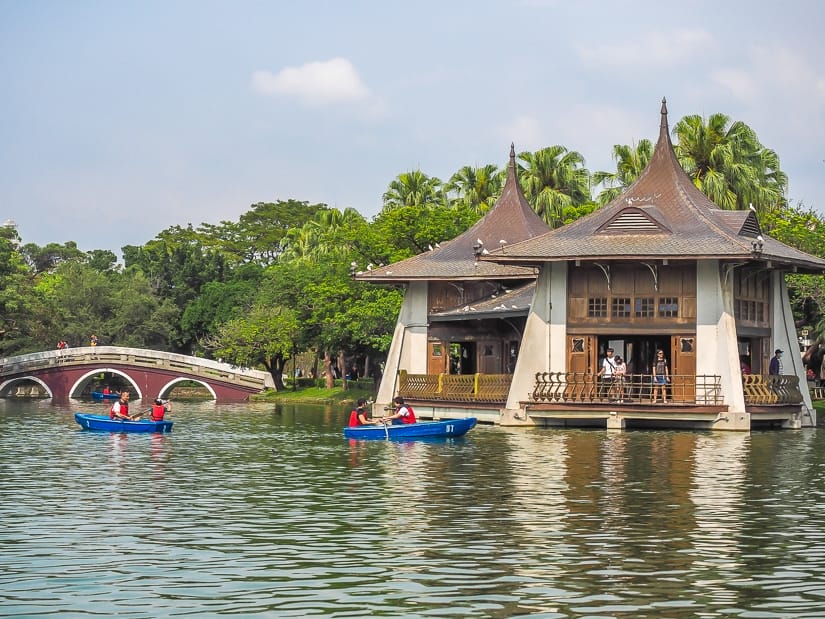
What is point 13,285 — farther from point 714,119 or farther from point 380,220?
point 714,119

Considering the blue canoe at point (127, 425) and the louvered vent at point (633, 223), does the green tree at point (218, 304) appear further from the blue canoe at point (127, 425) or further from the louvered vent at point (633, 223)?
the louvered vent at point (633, 223)

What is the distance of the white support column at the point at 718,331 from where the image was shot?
41.8 m

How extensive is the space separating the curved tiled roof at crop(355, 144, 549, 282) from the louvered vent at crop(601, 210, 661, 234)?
6.88m

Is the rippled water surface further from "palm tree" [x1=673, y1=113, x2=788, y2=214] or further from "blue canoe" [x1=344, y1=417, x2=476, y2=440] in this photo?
"palm tree" [x1=673, y1=113, x2=788, y2=214]

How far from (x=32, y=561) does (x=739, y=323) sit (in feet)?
104

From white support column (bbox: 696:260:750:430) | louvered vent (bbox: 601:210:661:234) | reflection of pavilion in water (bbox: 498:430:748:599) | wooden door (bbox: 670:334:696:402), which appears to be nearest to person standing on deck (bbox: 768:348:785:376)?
white support column (bbox: 696:260:750:430)

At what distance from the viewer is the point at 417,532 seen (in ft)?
63.2

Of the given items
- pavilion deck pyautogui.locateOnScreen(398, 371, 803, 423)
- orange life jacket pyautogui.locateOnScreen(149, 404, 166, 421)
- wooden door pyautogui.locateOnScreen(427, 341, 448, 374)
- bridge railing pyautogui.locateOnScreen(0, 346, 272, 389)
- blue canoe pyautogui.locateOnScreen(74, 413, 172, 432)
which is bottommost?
blue canoe pyautogui.locateOnScreen(74, 413, 172, 432)

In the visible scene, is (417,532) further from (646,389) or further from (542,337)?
(646,389)

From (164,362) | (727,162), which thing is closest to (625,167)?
(727,162)

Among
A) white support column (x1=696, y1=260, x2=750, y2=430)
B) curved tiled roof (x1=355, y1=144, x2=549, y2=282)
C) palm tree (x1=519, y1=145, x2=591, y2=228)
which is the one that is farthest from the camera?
palm tree (x1=519, y1=145, x2=591, y2=228)

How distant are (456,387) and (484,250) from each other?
5.79 meters

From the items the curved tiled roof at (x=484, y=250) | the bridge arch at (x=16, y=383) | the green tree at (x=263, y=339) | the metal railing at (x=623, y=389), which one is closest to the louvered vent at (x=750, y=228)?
the metal railing at (x=623, y=389)

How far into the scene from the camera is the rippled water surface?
47.8 ft
